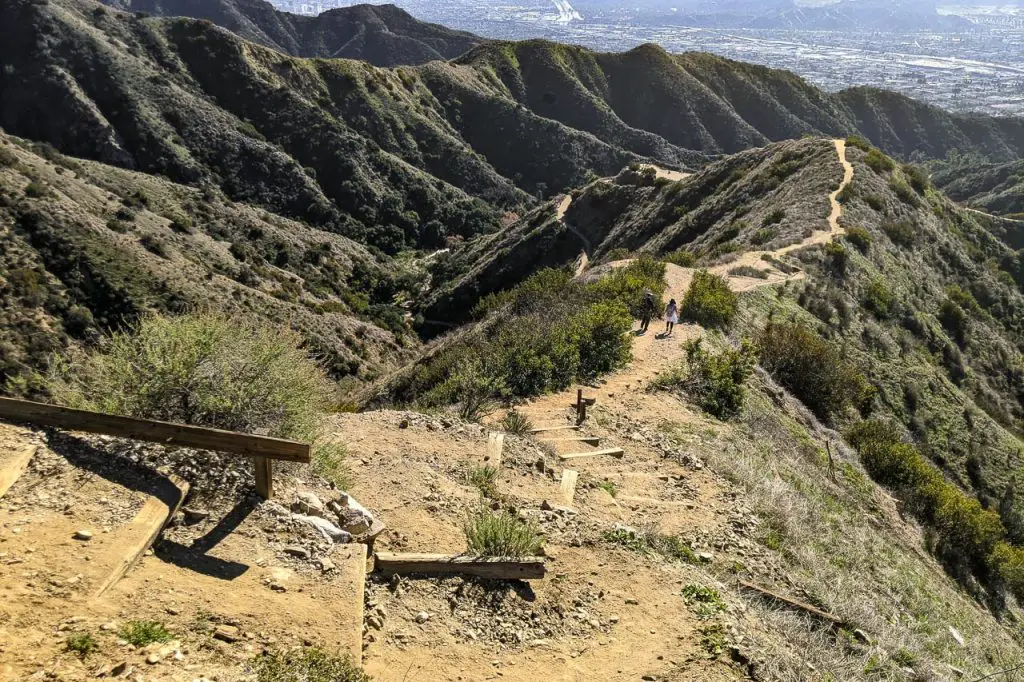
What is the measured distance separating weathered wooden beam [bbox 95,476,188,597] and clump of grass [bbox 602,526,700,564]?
4.57 meters

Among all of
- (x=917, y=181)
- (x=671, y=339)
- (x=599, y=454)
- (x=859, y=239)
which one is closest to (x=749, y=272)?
(x=859, y=239)

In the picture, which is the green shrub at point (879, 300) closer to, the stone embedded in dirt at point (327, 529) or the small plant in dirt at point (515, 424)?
the small plant in dirt at point (515, 424)

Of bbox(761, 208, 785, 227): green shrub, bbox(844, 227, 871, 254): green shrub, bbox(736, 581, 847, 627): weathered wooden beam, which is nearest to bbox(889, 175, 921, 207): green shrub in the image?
Result: bbox(761, 208, 785, 227): green shrub

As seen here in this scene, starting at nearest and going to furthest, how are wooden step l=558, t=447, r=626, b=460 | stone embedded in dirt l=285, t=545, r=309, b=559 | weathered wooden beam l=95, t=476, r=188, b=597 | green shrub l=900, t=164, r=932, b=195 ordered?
1. weathered wooden beam l=95, t=476, r=188, b=597
2. stone embedded in dirt l=285, t=545, r=309, b=559
3. wooden step l=558, t=447, r=626, b=460
4. green shrub l=900, t=164, r=932, b=195

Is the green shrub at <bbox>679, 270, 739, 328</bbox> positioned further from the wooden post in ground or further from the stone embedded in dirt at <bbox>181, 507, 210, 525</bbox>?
the stone embedded in dirt at <bbox>181, 507, 210, 525</bbox>

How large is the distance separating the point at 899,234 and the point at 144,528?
36.7 metres

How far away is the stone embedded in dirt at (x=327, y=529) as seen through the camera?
6.00m

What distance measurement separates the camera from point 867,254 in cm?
2900

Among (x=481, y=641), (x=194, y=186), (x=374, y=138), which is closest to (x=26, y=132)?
(x=194, y=186)

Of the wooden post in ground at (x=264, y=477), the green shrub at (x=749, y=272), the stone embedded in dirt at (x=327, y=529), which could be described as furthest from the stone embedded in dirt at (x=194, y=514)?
the green shrub at (x=749, y=272)

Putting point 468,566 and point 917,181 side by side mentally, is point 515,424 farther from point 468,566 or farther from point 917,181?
point 917,181

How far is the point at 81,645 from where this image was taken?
4070mm

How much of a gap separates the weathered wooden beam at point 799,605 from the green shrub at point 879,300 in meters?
22.0

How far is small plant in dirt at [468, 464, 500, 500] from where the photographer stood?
8.02 m
